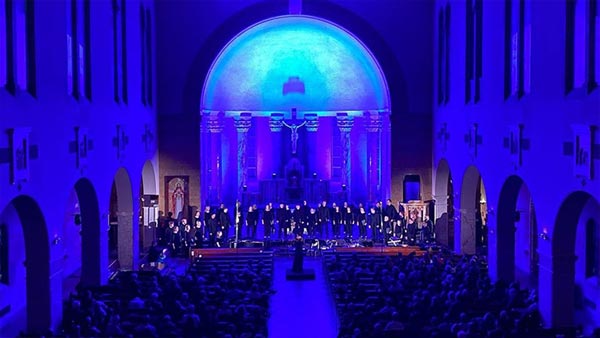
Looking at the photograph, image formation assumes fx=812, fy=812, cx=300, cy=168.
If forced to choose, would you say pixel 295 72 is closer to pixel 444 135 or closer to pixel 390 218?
pixel 444 135

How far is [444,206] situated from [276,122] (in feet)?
29.4

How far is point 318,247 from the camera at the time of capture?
3278 centimetres

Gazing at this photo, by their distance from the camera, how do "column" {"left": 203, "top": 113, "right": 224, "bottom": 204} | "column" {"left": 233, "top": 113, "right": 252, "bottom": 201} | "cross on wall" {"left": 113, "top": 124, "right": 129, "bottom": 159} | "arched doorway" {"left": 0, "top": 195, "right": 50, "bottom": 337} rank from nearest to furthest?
"arched doorway" {"left": 0, "top": 195, "right": 50, "bottom": 337} < "cross on wall" {"left": 113, "top": 124, "right": 129, "bottom": 159} < "column" {"left": 203, "top": 113, "right": 224, "bottom": 204} < "column" {"left": 233, "top": 113, "right": 252, "bottom": 201}

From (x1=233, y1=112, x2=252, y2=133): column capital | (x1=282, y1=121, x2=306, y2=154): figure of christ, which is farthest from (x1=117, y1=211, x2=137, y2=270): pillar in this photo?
(x1=282, y1=121, x2=306, y2=154): figure of christ

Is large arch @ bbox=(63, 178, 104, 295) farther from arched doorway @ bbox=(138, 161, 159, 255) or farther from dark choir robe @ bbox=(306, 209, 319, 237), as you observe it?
dark choir robe @ bbox=(306, 209, 319, 237)

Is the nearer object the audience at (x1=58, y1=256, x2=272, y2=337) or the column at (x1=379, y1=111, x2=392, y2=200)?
the audience at (x1=58, y1=256, x2=272, y2=337)

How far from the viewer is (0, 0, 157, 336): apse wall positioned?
61.1ft

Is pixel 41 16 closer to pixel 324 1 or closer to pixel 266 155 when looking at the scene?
pixel 324 1

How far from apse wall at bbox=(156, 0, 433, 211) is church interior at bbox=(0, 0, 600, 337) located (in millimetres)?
86

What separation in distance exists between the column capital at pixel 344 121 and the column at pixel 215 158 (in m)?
5.43

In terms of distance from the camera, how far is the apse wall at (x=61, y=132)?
18.6 meters

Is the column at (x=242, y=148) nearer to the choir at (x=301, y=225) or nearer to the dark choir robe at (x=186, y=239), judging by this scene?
the choir at (x=301, y=225)

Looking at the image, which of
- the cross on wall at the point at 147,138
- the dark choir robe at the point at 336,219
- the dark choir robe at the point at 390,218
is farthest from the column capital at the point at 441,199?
the cross on wall at the point at 147,138

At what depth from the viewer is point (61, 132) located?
2125cm
